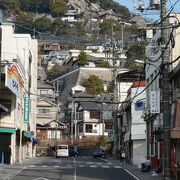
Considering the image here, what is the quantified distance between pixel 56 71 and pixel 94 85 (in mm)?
30530

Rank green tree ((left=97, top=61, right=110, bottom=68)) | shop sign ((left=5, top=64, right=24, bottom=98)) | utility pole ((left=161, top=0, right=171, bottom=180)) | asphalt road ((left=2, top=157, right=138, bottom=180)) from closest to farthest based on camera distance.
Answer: utility pole ((left=161, top=0, right=171, bottom=180)) → asphalt road ((left=2, top=157, right=138, bottom=180)) → shop sign ((left=5, top=64, right=24, bottom=98)) → green tree ((left=97, top=61, right=110, bottom=68))

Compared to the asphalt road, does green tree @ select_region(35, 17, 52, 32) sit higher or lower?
higher

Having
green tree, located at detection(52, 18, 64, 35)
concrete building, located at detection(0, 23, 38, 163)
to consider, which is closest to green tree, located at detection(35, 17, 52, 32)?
green tree, located at detection(52, 18, 64, 35)

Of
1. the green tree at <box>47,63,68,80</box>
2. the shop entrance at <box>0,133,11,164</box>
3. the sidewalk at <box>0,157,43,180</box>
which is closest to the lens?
the sidewalk at <box>0,157,43,180</box>

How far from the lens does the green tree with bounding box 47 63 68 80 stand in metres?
140

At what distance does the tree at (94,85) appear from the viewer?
110m

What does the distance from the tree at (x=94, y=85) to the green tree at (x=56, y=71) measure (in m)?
25.3

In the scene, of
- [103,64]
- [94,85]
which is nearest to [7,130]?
[94,85]

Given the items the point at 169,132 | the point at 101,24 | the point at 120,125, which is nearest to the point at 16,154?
the point at 120,125

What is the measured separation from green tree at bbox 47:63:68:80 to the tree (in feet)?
83.1

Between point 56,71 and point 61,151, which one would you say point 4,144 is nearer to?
point 61,151

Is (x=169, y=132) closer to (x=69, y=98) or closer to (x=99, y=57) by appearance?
(x=69, y=98)

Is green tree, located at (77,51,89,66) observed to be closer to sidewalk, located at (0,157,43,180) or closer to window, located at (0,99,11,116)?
window, located at (0,99,11,116)

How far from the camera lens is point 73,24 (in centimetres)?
19850
